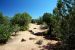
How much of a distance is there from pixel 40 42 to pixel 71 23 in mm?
6064

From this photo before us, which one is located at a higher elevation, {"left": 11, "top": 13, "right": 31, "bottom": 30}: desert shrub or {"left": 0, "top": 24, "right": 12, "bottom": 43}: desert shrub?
{"left": 11, "top": 13, "right": 31, "bottom": 30}: desert shrub

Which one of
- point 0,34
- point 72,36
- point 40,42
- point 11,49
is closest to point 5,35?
point 0,34

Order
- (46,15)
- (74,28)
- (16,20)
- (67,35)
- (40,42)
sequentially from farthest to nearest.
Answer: (16,20)
(46,15)
(40,42)
(67,35)
(74,28)

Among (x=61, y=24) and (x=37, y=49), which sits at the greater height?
(x=61, y=24)

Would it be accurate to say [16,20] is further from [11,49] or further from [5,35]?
[11,49]

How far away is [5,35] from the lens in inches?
736

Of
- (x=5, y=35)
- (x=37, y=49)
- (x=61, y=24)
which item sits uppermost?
(x=61, y=24)

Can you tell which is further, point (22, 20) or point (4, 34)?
point (22, 20)

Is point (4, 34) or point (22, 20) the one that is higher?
point (22, 20)

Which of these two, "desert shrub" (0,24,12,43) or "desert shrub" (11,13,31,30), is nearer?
"desert shrub" (0,24,12,43)

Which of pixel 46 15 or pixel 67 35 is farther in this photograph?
pixel 46 15

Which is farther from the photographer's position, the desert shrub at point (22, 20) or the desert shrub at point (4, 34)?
the desert shrub at point (22, 20)

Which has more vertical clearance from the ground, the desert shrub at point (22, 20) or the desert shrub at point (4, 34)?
the desert shrub at point (22, 20)

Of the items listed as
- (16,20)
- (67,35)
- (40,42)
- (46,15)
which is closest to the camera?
(67,35)
